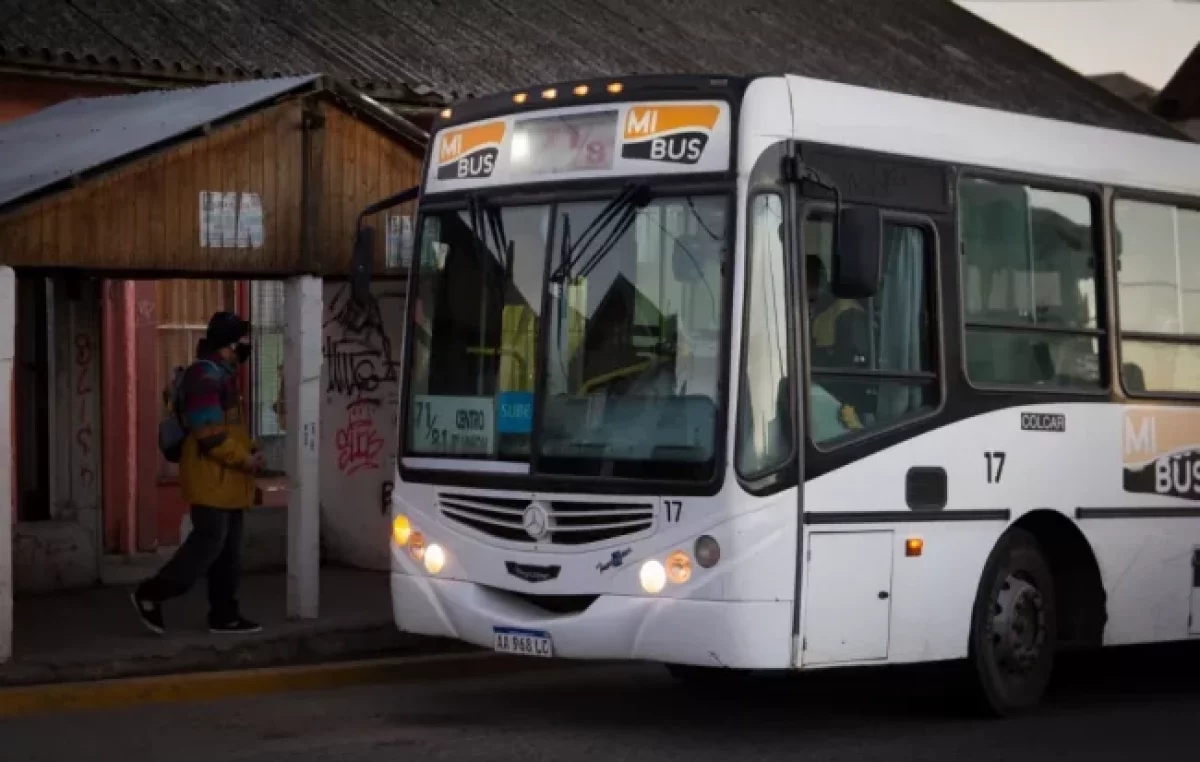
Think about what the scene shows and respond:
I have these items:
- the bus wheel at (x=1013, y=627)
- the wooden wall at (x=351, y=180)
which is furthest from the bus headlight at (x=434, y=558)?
the wooden wall at (x=351, y=180)

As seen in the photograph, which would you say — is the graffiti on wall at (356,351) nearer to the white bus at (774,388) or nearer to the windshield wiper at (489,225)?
the white bus at (774,388)

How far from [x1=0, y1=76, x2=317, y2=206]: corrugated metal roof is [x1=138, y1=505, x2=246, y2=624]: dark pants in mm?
2053

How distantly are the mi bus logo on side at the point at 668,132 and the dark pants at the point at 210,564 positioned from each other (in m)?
3.74

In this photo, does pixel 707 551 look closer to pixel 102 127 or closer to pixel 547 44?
pixel 102 127

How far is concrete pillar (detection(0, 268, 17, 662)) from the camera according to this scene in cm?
1143

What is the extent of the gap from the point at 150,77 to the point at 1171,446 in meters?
7.86

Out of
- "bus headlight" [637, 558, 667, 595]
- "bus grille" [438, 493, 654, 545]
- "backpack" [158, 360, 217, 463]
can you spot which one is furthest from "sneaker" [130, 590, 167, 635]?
"bus headlight" [637, 558, 667, 595]

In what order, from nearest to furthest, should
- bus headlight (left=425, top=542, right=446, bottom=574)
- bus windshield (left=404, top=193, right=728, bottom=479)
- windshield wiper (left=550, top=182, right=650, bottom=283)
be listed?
bus windshield (left=404, top=193, right=728, bottom=479) < windshield wiper (left=550, top=182, right=650, bottom=283) < bus headlight (left=425, top=542, right=446, bottom=574)

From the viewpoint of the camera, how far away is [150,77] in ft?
52.4

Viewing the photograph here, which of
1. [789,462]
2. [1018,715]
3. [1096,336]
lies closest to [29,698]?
[789,462]

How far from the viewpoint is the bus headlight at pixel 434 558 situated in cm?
1063

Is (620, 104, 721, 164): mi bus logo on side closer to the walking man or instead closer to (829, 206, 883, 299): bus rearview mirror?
(829, 206, 883, 299): bus rearview mirror

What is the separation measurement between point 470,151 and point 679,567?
2526 millimetres

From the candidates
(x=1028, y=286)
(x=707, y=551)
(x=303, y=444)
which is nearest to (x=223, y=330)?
(x=303, y=444)
